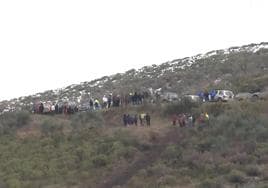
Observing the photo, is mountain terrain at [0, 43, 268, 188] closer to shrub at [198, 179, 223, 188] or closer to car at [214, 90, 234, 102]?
shrub at [198, 179, 223, 188]

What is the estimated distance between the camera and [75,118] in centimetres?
3916

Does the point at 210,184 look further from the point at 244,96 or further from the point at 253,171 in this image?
the point at 244,96

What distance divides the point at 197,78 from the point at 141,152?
32687mm

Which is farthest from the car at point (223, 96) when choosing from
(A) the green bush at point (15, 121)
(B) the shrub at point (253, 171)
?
(B) the shrub at point (253, 171)

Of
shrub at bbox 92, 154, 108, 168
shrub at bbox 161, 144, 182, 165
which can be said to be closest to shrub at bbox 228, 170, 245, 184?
shrub at bbox 161, 144, 182, 165

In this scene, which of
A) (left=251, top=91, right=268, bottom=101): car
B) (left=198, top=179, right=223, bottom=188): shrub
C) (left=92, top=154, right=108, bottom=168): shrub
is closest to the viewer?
(left=198, top=179, right=223, bottom=188): shrub

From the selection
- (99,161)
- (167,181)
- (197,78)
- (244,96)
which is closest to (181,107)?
(244,96)

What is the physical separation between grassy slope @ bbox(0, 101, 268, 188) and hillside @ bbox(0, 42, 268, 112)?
13.4m

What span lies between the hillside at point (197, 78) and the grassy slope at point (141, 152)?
527 inches

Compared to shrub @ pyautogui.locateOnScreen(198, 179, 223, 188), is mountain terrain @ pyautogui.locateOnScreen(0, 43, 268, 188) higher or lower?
higher

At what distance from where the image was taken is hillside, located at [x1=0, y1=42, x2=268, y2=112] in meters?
50.4

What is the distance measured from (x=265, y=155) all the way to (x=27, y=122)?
20.3m

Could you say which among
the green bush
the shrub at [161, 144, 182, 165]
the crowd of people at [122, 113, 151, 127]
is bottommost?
the shrub at [161, 144, 182, 165]

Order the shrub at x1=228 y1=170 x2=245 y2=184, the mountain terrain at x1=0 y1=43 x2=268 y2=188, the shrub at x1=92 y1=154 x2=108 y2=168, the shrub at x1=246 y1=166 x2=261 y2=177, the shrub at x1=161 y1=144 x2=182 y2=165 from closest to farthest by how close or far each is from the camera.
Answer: the shrub at x1=228 y1=170 x2=245 y2=184
the shrub at x1=246 y1=166 x2=261 y2=177
the mountain terrain at x1=0 y1=43 x2=268 y2=188
the shrub at x1=161 y1=144 x2=182 y2=165
the shrub at x1=92 y1=154 x2=108 y2=168
